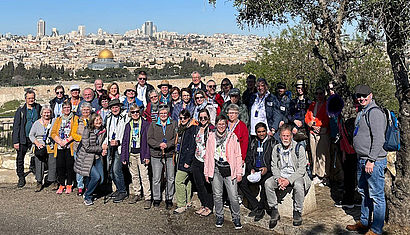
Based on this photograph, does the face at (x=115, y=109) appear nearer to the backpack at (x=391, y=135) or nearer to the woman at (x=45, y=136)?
the woman at (x=45, y=136)

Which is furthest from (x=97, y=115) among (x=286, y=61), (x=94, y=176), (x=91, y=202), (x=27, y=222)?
(x=286, y=61)

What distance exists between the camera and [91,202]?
23.6 ft

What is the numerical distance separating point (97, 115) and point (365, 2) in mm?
4341

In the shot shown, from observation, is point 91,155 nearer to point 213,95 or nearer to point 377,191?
point 213,95

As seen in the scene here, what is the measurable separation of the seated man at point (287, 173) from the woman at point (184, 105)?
179cm

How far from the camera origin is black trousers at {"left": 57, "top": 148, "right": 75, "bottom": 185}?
762 centimetres

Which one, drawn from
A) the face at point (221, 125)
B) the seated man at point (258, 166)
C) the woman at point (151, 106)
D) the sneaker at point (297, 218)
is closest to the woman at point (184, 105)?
the woman at point (151, 106)

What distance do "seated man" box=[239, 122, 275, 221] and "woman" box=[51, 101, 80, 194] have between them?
10.0 feet

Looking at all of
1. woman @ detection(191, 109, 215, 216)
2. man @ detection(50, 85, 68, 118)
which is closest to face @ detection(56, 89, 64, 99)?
man @ detection(50, 85, 68, 118)

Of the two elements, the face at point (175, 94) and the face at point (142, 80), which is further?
the face at point (142, 80)

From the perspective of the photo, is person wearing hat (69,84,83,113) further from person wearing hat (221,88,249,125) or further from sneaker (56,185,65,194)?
person wearing hat (221,88,249,125)

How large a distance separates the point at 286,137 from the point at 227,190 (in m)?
1.07

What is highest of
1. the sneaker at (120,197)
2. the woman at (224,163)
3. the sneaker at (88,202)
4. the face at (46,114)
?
the face at (46,114)

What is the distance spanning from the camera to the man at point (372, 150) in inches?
203
